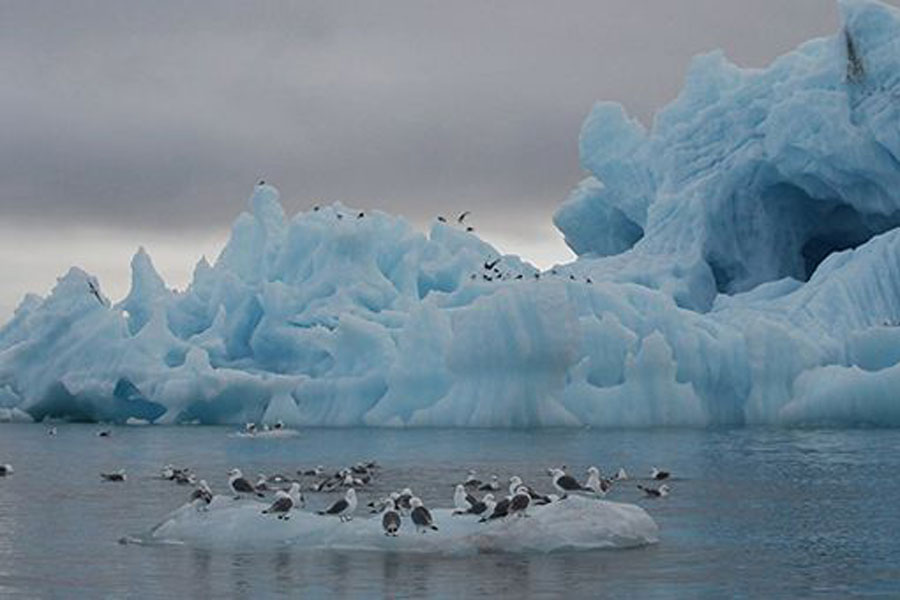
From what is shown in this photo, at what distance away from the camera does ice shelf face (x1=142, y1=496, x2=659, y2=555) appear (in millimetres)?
21109

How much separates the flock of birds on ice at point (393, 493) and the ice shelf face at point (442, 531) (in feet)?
0.68

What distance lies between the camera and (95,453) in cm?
5025

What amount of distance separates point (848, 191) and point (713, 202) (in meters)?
5.67

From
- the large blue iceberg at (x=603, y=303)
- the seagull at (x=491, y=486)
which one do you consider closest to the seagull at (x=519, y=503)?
the seagull at (x=491, y=486)

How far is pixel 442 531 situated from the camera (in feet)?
71.5

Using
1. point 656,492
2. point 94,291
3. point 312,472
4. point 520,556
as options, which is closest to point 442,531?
point 520,556

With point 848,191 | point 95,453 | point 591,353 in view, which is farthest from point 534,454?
point 848,191

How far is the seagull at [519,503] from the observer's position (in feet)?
70.6

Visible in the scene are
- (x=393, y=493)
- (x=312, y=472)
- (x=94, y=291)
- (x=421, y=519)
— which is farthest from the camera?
Answer: (x=94, y=291)

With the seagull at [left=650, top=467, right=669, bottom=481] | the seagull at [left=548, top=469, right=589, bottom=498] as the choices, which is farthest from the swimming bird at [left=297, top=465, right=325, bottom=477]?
the seagull at [left=548, top=469, right=589, bottom=498]

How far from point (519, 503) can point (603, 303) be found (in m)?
36.0

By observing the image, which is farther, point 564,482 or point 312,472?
point 312,472

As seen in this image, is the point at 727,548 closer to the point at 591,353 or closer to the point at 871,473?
the point at 871,473

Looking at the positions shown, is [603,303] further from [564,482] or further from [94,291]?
[564,482]
